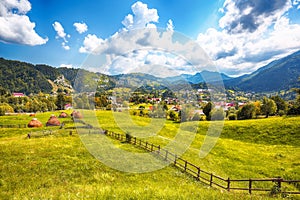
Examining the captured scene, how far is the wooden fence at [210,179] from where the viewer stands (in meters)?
16.7

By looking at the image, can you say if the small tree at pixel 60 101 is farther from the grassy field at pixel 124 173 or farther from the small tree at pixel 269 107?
the small tree at pixel 269 107

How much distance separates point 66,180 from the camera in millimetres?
17000

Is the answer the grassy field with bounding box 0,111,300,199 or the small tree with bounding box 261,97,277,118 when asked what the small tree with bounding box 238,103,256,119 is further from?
the grassy field with bounding box 0,111,300,199

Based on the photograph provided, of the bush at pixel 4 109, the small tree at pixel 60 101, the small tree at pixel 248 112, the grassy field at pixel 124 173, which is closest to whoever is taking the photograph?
the grassy field at pixel 124 173

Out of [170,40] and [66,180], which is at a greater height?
[170,40]

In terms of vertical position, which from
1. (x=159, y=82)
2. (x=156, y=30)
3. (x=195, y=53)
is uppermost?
(x=156, y=30)

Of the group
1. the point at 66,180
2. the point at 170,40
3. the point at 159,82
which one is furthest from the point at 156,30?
the point at 66,180

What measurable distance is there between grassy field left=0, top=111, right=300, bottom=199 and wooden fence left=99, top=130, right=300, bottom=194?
1.25m

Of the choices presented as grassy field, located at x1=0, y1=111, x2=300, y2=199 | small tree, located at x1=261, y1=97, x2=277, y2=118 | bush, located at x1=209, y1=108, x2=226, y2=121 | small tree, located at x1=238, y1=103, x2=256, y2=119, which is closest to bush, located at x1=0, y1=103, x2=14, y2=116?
grassy field, located at x1=0, y1=111, x2=300, y2=199

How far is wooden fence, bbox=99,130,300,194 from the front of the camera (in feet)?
54.7

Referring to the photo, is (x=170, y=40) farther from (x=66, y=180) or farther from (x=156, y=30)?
(x=66, y=180)

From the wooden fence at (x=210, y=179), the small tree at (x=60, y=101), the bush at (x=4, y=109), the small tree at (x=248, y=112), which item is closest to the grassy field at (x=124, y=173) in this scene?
the wooden fence at (x=210, y=179)

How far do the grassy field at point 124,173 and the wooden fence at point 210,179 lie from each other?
4.09 feet

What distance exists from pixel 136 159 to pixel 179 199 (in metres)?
15.1
